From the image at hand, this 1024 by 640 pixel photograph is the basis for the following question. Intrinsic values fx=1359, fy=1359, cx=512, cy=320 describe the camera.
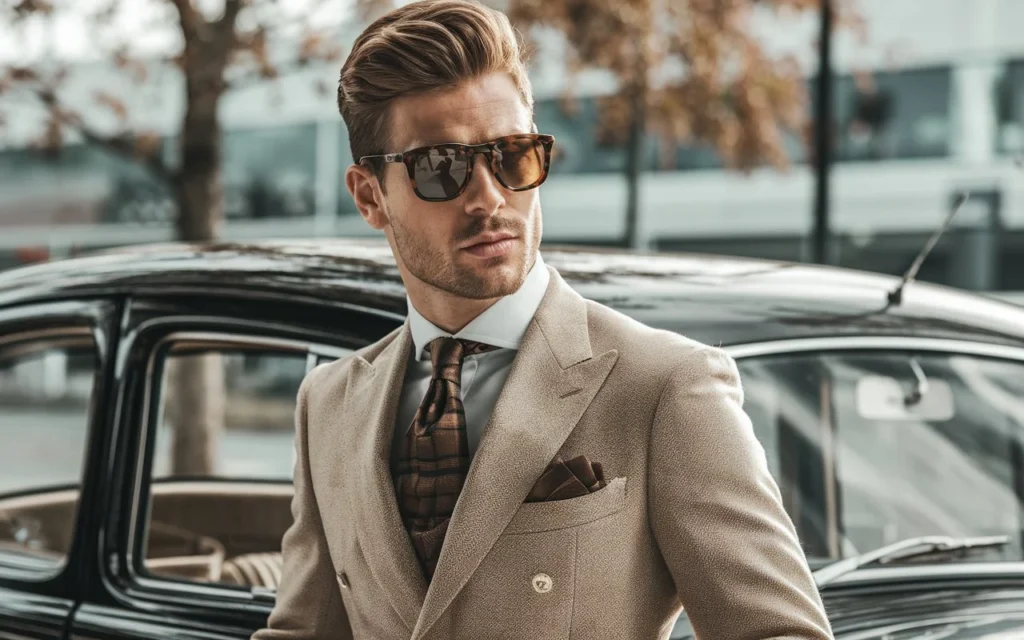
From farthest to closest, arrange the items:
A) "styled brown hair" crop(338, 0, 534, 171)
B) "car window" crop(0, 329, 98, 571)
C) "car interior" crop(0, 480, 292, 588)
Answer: "car interior" crop(0, 480, 292, 588) < "car window" crop(0, 329, 98, 571) < "styled brown hair" crop(338, 0, 534, 171)

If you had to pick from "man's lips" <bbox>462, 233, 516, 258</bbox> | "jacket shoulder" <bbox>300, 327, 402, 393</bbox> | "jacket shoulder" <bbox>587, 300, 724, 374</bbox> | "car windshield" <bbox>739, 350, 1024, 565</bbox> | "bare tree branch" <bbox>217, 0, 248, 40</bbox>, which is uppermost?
"bare tree branch" <bbox>217, 0, 248, 40</bbox>

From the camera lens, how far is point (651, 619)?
1.83m

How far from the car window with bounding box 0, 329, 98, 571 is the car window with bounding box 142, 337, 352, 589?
0.23 m

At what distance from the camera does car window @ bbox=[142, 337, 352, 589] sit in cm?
294

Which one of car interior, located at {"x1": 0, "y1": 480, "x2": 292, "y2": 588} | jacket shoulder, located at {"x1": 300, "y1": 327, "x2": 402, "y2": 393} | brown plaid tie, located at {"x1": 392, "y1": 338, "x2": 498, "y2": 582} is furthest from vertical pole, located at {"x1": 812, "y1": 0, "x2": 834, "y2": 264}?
brown plaid tie, located at {"x1": 392, "y1": 338, "x2": 498, "y2": 582}

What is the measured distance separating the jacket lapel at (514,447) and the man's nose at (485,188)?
0.71ft

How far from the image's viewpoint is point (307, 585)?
7.18 feet

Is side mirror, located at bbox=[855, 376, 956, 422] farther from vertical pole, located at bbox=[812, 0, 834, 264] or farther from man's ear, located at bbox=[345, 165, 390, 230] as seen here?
vertical pole, located at bbox=[812, 0, 834, 264]

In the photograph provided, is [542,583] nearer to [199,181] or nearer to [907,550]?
[907,550]

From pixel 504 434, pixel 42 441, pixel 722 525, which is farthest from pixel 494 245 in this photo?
pixel 42 441

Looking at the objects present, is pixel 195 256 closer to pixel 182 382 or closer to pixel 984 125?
pixel 182 382

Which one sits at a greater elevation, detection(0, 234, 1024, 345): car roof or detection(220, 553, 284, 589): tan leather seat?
detection(0, 234, 1024, 345): car roof

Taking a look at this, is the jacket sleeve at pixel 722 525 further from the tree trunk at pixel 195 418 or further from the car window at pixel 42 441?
the tree trunk at pixel 195 418

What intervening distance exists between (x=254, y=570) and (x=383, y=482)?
4.42 ft
